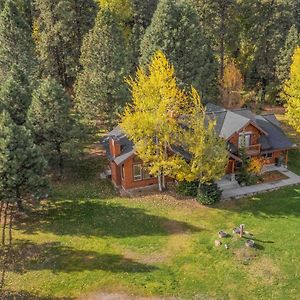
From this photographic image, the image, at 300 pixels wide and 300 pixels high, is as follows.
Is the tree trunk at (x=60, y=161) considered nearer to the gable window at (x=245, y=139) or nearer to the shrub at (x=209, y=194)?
the shrub at (x=209, y=194)

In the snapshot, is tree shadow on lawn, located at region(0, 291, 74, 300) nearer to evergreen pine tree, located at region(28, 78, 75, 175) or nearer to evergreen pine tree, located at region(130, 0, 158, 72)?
evergreen pine tree, located at region(28, 78, 75, 175)

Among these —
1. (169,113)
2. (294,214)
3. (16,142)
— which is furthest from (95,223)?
(294,214)

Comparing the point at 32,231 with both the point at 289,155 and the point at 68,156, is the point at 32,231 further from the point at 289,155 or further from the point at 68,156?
the point at 289,155

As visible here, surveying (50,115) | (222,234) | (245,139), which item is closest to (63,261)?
(222,234)

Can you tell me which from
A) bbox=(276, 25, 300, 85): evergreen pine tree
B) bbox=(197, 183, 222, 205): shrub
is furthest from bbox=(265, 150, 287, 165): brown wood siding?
bbox=(276, 25, 300, 85): evergreen pine tree

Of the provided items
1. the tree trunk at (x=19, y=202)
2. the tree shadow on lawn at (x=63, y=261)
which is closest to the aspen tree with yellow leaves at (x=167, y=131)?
the tree shadow on lawn at (x=63, y=261)
